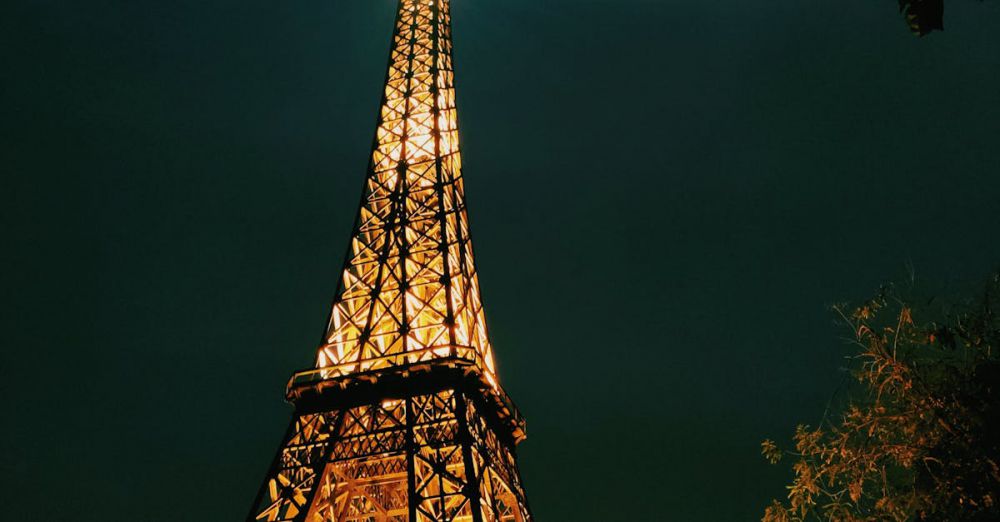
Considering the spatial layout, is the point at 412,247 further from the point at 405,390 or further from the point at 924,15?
the point at 924,15

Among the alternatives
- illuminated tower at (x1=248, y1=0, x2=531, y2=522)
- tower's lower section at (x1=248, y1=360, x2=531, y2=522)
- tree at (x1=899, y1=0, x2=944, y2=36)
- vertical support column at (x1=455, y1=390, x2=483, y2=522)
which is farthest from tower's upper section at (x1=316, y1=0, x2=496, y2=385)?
tree at (x1=899, y1=0, x2=944, y2=36)

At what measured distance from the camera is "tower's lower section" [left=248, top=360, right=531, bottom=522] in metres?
20.3

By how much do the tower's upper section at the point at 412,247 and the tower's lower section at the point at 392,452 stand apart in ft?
2.57

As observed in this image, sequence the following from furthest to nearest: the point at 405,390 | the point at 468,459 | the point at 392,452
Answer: the point at 405,390 < the point at 392,452 < the point at 468,459

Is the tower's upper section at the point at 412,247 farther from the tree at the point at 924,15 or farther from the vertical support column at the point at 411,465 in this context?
the tree at the point at 924,15

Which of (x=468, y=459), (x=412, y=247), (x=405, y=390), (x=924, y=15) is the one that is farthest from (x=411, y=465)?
(x=924, y=15)

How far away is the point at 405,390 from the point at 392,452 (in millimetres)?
1882

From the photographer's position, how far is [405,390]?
2188 cm

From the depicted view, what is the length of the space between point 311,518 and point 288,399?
405cm

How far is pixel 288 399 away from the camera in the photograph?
75.2 feet

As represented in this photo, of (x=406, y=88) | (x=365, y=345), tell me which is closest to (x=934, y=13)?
(x=365, y=345)

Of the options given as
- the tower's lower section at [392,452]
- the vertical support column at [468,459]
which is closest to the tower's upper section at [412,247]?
the tower's lower section at [392,452]

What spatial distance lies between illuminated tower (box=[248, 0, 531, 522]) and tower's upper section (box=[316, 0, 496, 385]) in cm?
5

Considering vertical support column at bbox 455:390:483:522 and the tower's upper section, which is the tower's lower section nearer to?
vertical support column at bbox 455:390:483:522
